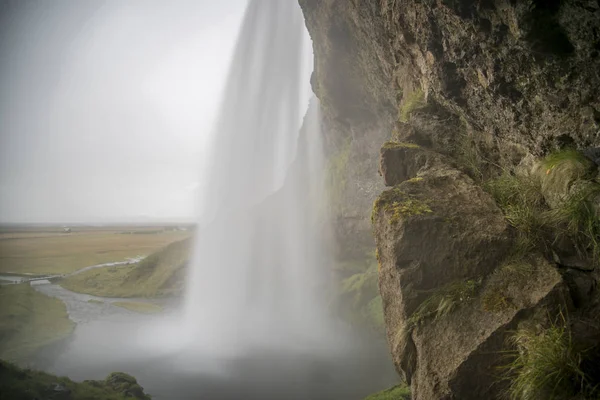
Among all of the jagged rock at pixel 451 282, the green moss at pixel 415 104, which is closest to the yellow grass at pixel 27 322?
the jagged rock at pixel 451 282

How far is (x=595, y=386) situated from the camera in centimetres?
369

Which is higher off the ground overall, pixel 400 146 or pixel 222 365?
pixel 400 146

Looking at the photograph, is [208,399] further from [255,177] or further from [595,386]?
[255,177]

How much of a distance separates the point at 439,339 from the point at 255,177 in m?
51.0

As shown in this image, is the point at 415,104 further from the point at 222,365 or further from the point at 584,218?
the point at 222,365

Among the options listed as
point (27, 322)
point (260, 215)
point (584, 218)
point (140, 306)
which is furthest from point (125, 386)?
point (260, 215)

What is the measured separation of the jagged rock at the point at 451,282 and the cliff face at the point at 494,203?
19 millimetres

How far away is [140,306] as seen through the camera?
36562mm

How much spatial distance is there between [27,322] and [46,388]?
824 inches

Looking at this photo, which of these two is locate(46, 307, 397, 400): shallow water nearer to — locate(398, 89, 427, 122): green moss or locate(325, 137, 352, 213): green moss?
locate(398, 89, 427, 122): green moss

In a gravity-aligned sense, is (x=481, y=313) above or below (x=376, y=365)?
above

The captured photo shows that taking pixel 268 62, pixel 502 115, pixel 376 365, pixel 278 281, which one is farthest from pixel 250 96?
pixel 502 115

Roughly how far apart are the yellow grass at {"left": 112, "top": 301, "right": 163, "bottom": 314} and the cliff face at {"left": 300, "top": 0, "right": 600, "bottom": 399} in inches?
1381

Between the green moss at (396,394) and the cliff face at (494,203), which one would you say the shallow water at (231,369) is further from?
the cliff face at (494,203)
